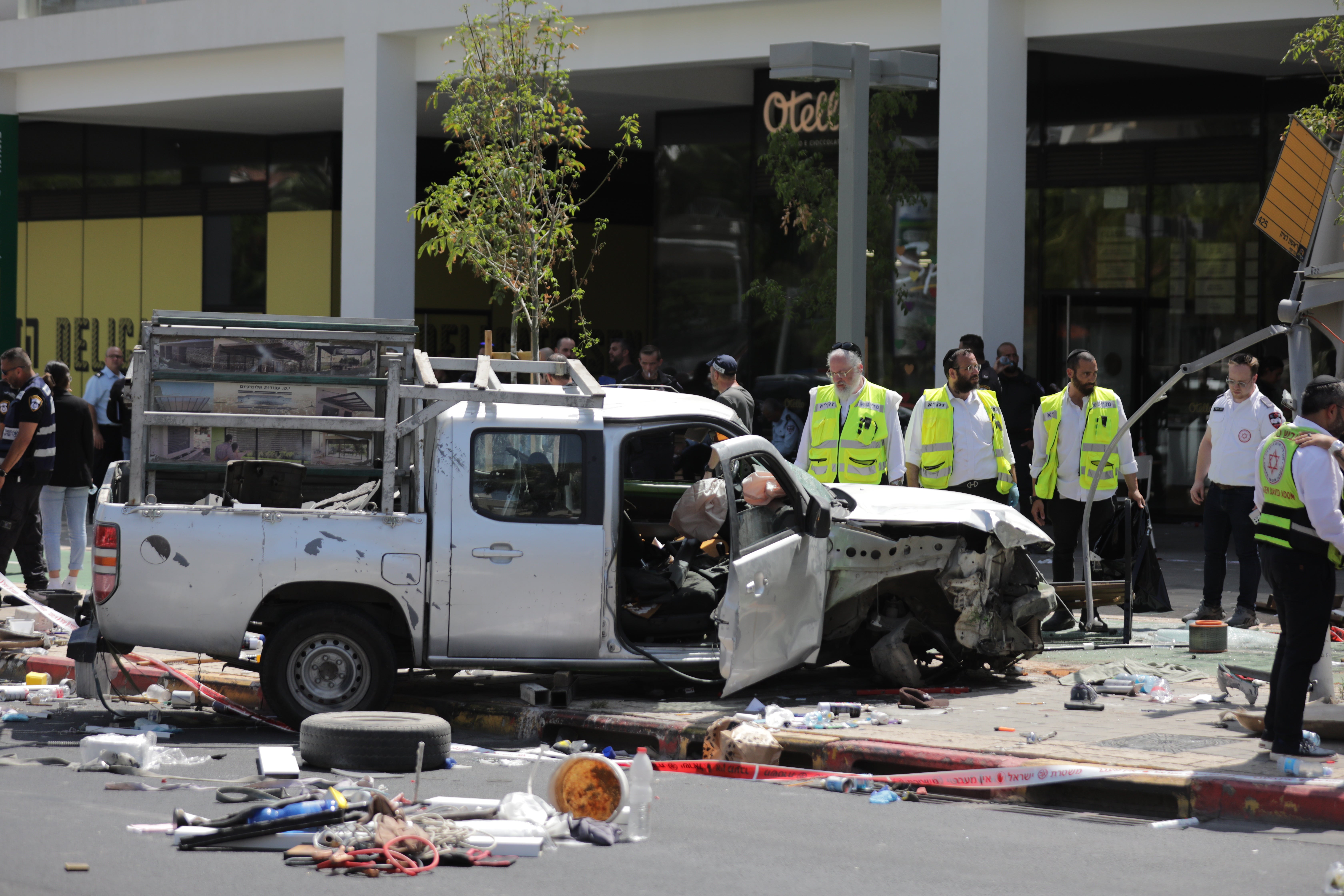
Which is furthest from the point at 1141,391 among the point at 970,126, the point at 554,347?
the point at 554,347

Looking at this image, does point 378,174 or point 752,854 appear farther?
point 378,174

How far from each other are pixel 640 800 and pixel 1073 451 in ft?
21.1

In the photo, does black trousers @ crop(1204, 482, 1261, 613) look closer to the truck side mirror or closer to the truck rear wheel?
the truck side mirror

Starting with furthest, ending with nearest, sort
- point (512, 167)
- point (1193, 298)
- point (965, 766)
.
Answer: point (1193, 298)
point (512, 167)
point (965, 766)

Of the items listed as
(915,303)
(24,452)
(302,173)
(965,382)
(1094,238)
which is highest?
(302,173)

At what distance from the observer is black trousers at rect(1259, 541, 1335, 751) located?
292 inches

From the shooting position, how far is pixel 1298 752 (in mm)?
7441

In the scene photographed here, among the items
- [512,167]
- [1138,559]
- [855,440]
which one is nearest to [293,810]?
[855,440]

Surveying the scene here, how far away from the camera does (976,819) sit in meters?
6.92

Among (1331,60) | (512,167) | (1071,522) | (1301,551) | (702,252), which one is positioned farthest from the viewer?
(702,252)

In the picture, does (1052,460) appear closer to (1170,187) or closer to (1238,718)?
(1238,718)

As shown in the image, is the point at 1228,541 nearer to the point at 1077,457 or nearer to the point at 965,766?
the point at 1077,457

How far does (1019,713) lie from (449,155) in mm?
19034

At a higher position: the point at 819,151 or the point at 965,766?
the point at 819,151
